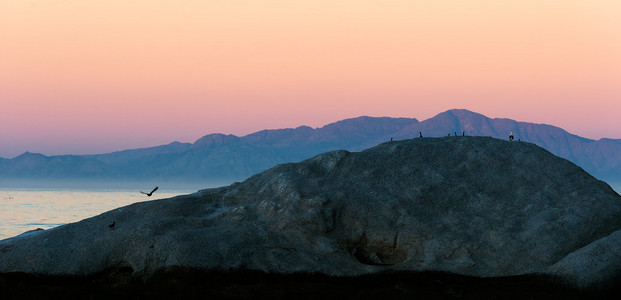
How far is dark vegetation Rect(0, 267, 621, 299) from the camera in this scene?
27844mm

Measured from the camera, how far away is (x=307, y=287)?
93.6 ft

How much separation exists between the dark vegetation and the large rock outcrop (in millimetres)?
533

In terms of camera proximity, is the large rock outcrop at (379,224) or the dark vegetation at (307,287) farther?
the large rock outcrop at (379,224)

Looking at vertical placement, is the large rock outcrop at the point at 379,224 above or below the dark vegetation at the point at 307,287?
above

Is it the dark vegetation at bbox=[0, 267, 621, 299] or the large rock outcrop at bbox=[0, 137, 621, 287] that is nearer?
the dark vegetation at bbox=[0, 267, 621, 299]

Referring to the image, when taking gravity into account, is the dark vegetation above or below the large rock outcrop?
below

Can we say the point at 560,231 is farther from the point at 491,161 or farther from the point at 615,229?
the point at 491,161

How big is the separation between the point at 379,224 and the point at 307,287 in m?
5.49

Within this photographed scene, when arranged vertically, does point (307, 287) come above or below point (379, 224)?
below

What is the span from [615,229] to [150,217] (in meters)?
22.6

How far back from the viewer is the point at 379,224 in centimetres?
3228

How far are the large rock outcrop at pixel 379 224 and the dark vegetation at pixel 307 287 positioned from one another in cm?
53

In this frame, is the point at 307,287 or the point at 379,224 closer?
the point at 307,287

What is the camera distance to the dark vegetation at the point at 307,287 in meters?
27.8
